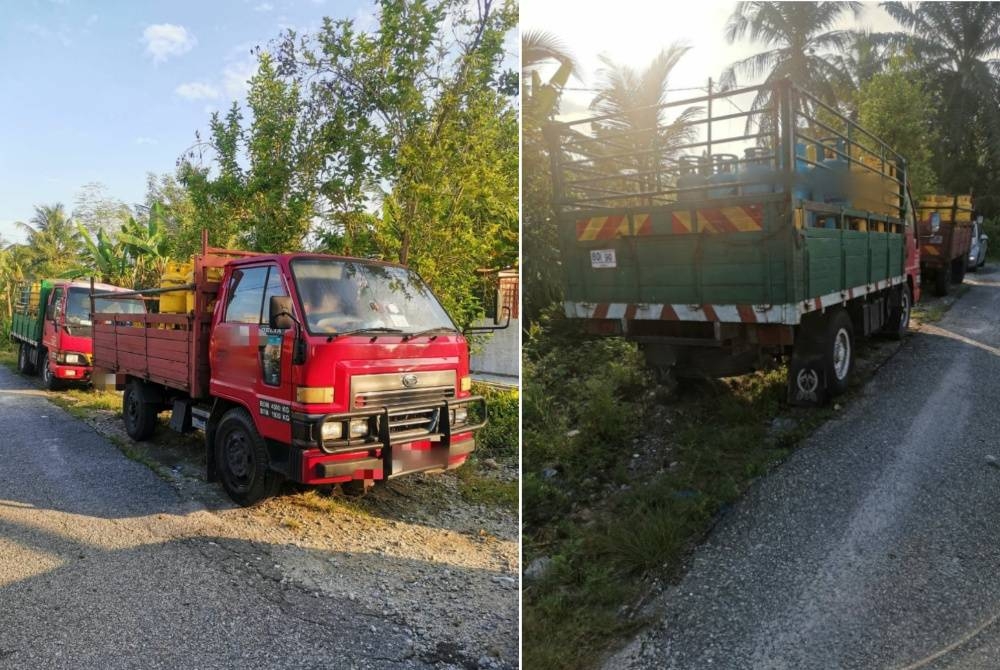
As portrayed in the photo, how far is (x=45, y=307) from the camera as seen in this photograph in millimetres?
10977

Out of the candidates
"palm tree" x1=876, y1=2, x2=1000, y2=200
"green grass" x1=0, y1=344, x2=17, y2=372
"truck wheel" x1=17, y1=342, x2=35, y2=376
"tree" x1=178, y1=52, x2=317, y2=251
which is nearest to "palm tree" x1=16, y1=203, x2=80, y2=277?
"green grass" x1=0, y1=344, x2=17, y2=372

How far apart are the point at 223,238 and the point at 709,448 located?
5.69 metres

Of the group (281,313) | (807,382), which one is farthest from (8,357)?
(807,382)

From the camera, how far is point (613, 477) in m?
4.18

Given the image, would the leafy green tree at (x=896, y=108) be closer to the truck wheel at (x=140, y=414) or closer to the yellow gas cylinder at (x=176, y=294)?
the yellow gas cylinder at (x=176, y=294)

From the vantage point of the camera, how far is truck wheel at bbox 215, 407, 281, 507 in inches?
172

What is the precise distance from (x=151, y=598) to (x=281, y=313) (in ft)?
5.02

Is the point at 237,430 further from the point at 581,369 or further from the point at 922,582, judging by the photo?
the point at 922,582

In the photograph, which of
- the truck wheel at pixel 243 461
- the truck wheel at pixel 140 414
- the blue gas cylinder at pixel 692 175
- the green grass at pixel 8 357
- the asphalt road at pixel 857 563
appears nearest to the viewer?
the asphalt road at pixel 857 563

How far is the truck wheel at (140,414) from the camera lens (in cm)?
640

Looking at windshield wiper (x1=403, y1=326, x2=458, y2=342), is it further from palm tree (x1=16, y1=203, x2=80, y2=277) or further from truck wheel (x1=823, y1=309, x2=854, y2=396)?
palm tree (x1=16, y1=203, x2=80, y2=277)

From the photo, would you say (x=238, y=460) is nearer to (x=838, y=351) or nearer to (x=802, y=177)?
(x=802, y=177)

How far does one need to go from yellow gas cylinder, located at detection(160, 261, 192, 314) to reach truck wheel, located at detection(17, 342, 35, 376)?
24.3 feet

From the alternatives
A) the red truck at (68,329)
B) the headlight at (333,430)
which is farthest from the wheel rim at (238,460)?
the red truck at (68,329)
